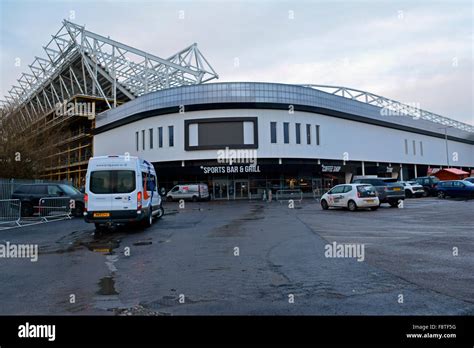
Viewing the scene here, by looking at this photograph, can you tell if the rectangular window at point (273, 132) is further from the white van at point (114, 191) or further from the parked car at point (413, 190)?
the white van at point (114, 191)

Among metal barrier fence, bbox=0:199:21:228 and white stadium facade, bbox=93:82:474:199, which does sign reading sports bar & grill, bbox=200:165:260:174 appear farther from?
metal barrier fence, bbox=0:199:21:228

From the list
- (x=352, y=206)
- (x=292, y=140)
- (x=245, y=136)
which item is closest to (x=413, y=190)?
(x=292, y=140)

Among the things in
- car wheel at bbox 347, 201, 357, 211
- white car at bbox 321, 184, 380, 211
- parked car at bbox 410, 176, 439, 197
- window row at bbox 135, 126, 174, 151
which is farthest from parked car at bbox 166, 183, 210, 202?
parked car at bbox 410, 176, 439, 197

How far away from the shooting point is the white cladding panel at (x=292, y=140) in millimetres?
39344

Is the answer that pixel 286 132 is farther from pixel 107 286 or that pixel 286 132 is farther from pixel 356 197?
pixel 107 286

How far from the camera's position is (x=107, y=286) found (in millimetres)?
5723

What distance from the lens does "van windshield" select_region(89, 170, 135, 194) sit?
1234 centimetres

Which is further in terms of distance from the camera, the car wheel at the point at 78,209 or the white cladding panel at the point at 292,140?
the white cladding panel at the point at 292,140

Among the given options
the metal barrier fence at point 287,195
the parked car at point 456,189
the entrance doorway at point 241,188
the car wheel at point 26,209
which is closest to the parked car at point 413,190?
the parked car at point 456,189

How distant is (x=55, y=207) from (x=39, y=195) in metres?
1.41
